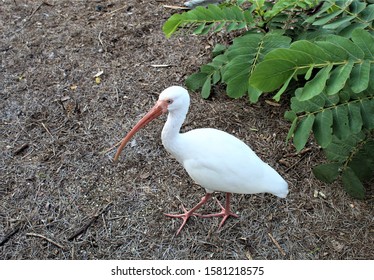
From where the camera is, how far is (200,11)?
238 cm

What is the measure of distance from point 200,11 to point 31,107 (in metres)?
1.24

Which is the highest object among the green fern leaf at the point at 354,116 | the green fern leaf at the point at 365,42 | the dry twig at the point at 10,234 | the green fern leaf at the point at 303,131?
the green fern leaf at the point at 365,42

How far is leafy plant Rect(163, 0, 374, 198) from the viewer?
153cm

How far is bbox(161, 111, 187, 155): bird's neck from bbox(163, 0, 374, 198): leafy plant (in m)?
0.40

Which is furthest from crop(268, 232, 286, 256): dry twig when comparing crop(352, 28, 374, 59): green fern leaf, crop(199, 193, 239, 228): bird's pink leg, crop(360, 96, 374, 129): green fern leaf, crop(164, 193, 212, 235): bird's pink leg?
crop(352, 28, 374, 59): green fern leaf

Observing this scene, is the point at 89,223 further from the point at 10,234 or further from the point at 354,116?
the point at 354,116

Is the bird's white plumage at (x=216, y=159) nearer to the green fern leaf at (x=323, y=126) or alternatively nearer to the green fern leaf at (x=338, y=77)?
the green fern leaf at (x=323, y=126)

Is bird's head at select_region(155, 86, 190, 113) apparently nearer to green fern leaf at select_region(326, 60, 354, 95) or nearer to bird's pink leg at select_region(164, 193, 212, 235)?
bird's pink leg at select_region(164, 193, 212, 235)

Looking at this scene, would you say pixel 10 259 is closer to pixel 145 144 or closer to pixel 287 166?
pixel 145 144

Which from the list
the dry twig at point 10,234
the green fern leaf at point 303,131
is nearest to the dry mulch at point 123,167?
the dry twig at point 10,234

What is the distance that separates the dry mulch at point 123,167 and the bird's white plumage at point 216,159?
33cm

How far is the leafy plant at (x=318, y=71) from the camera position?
5.03ft

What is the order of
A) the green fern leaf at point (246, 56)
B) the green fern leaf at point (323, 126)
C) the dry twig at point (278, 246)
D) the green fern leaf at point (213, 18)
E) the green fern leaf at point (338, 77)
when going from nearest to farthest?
the green fern leaf at point (338, 77) → the green fern leaf at point (323, 126) → the dry twig at point (278, 246) → the green fern leaf at point (246, 56) → the green fern leaf at point (213, 18)

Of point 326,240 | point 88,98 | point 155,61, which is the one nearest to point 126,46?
point 155,61
